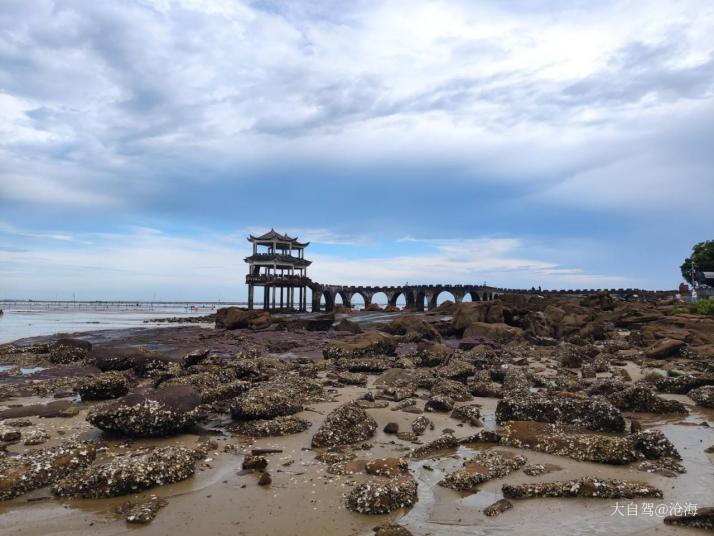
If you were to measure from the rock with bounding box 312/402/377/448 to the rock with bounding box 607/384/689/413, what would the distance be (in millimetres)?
5323

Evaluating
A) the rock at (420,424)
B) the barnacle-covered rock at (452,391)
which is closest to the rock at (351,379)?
the barnacle-covered rock at (452,391)

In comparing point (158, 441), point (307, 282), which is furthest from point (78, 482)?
point (307, 282)

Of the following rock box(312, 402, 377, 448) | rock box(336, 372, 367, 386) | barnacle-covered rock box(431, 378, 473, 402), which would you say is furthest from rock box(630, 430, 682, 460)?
rock box(336, 372, 367, 386)

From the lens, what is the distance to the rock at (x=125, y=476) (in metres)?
5.87

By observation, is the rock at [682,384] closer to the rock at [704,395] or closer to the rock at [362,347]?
the rock at [704,395]

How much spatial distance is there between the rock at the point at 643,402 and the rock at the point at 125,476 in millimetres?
8430

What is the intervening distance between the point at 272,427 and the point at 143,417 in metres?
2.07

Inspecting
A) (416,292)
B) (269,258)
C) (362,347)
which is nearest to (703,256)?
(416,292)

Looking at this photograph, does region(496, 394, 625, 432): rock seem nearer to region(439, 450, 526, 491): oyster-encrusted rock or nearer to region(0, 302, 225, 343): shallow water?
region(439, 450, 526, 491): oyster-encrusted rock

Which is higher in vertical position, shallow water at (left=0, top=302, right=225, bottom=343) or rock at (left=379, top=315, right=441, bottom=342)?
rock at (left=379, top=315, right=441, bottom=342)

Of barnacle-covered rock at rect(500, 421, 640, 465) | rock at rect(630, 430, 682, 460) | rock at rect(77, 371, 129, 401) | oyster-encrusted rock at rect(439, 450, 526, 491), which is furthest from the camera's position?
rock at rect(77, 371, 129, 401)

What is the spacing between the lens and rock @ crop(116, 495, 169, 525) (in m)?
5.22

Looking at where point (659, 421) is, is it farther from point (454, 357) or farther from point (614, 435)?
point (454, 357)

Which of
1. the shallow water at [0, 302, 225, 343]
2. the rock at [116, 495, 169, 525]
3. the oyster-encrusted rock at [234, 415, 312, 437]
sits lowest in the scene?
the shallow water at [0, 302, 225, 343]
